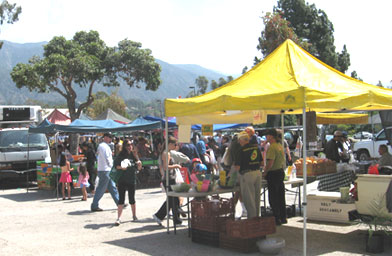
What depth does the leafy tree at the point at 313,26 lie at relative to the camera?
5166 cm

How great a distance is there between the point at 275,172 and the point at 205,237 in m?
1.85

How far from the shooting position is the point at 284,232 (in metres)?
8.66

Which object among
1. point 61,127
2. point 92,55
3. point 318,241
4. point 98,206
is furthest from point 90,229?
point 92,55

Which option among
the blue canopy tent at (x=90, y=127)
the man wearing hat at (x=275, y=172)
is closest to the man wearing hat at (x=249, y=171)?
the man wearing hat at (x=275, y=172)

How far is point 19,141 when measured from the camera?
18438 mm

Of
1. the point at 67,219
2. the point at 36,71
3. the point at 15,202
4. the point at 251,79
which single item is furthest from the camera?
the point at 36,71

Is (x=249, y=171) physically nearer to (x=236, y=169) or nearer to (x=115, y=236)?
(x=236, y=169)

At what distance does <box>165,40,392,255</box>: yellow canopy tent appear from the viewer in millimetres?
6910

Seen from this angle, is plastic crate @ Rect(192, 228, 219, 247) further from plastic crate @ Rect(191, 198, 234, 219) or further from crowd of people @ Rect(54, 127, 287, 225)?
crowd of people @ Rect(54, 127, 287, 225)

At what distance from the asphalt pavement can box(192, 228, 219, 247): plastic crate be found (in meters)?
0.09

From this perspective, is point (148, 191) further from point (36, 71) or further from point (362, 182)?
point (36, 71)

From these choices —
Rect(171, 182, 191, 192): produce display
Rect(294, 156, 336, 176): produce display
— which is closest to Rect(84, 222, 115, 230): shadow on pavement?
Rect(171, 182, 191, 192): produce display

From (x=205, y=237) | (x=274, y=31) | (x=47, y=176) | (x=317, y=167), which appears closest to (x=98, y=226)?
(x=205, y=237)

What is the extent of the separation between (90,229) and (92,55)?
76.6 ft
